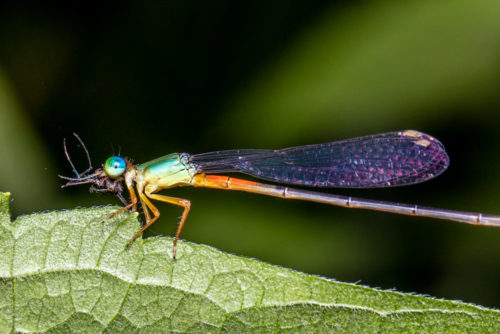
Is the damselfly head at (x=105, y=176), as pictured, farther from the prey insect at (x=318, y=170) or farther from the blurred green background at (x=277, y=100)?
the blurred green background at (x=277, y=100)

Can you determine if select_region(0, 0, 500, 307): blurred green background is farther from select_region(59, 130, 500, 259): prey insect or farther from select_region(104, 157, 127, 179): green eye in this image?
select_region(104, 157, 127, 179): green eye

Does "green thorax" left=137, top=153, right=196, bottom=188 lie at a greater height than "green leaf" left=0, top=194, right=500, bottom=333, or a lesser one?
greater

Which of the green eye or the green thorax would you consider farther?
the green thorax

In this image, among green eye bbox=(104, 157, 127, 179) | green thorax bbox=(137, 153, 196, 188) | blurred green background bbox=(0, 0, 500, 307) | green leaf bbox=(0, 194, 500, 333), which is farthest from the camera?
blurred green background bbox=(0, 0, 500, 307)

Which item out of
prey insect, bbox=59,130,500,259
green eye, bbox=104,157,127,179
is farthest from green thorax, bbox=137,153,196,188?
green eye, bbox=104,157,127,179

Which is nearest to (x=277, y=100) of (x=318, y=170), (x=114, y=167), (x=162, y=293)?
(x=318, y=170)

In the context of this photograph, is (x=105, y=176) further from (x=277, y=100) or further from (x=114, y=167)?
(x=277, y=100)

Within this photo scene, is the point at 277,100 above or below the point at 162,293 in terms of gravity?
above
